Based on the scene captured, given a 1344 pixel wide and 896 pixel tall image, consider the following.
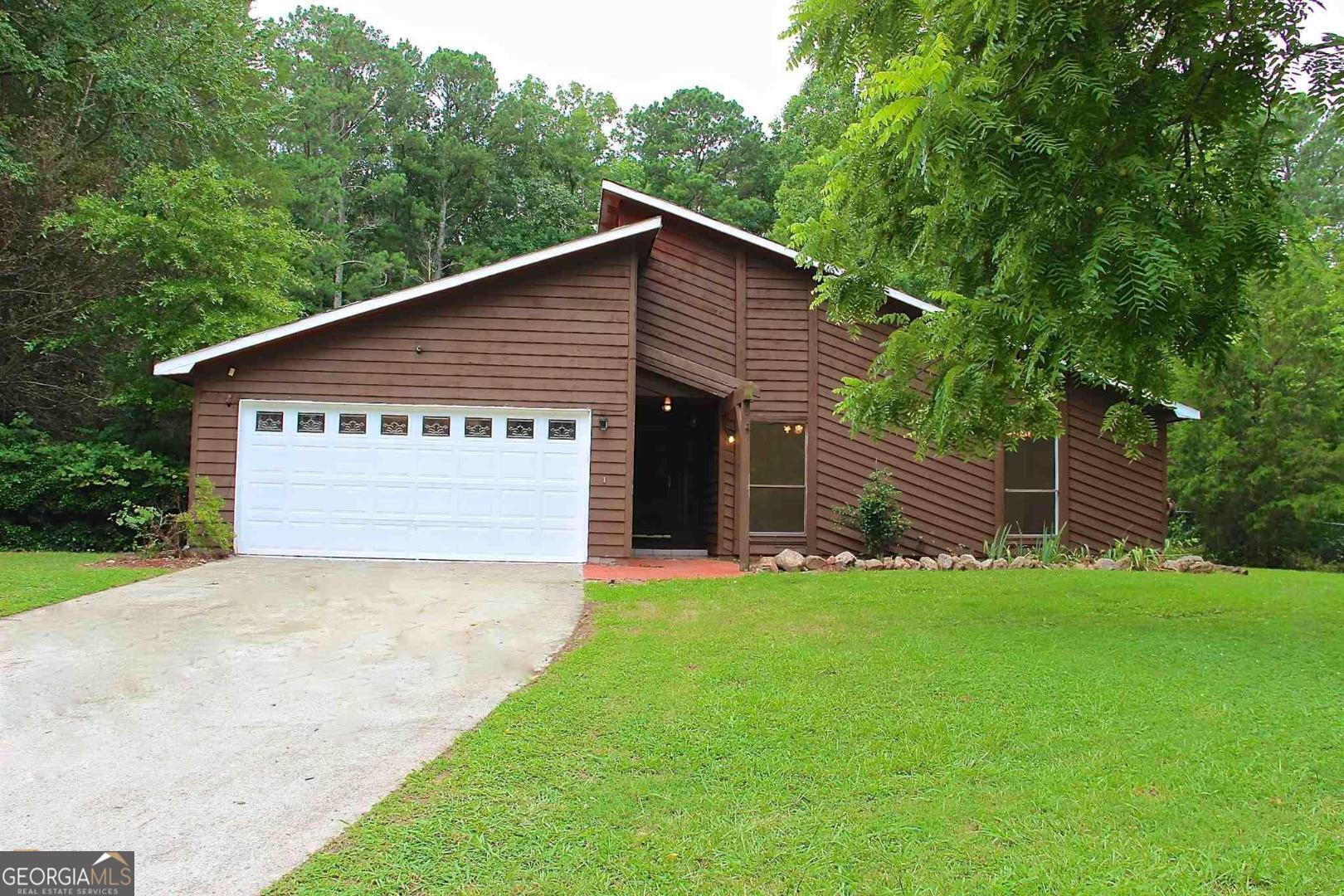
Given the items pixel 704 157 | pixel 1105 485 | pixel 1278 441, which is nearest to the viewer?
pixel 1105 485

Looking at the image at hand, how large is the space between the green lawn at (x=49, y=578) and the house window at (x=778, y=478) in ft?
25.5

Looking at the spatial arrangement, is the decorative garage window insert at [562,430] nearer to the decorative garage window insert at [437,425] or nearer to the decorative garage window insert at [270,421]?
the decorative garage window insert at [437,425]

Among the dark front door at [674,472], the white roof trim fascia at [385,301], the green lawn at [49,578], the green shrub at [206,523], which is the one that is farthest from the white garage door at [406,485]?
the dark front door at [674,472]

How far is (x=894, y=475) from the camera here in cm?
1180

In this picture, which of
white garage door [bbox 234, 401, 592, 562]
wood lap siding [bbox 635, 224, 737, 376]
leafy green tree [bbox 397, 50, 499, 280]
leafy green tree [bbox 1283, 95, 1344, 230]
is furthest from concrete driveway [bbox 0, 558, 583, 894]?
leafy green tree [bbox 1283, 95, 1344, 230]

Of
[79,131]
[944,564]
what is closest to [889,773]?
[944,564]

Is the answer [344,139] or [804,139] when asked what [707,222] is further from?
[344,139]

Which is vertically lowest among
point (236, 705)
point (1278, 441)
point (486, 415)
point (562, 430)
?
point (236, 705)

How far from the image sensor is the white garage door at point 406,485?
10.5 m

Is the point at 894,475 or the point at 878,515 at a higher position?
the point at 894,475

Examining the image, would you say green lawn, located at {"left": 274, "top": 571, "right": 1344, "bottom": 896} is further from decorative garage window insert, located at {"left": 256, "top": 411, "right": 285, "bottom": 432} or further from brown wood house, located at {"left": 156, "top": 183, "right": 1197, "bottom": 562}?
decorative garage window insert, located at {"left": 256, "top": 411, "right": 285, "bottom": 432}

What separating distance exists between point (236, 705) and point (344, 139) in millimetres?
32824

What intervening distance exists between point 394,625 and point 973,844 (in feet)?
17.5

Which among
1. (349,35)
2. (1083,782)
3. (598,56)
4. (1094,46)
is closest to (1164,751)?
(1083,782)
